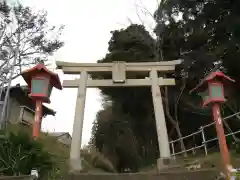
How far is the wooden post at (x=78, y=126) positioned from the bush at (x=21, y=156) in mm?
1675

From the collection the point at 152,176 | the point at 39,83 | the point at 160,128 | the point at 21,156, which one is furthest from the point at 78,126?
the point at 21,156

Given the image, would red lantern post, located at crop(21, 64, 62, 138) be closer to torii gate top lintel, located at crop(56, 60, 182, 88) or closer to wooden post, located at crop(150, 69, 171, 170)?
torii gate top lintel, located at crop(56, 60, 182, 88)

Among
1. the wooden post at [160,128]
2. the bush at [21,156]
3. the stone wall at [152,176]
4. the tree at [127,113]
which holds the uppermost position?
the tree at [127,113]

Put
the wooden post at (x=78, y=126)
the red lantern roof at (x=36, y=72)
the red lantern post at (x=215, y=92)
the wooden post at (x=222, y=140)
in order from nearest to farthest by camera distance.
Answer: the wooden post at (x=222, y=140)
the red lantern post at (x=215, y=92)
the wooden post at (x=78, y=126)
the red lantern roof at (x=36, y=72)

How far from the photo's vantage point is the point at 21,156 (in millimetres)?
5277

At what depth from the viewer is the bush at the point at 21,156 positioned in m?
5.13

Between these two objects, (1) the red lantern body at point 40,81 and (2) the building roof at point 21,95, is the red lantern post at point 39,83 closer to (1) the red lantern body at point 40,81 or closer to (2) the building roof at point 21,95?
(1) the red lantern body at point 40,81

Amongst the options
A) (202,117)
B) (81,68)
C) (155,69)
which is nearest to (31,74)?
(81,68)

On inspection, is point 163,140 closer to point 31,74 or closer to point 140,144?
point 31,74

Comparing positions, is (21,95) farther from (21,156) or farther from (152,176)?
(152,176)

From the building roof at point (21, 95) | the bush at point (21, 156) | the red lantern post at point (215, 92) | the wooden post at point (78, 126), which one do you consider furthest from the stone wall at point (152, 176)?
the building roof at point (21, 95)

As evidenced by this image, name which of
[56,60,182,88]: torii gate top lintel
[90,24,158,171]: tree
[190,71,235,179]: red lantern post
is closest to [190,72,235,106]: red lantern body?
[190,71,235,179]: red lantern post

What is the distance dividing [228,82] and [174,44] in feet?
28.1

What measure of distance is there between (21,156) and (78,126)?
2.94 m
